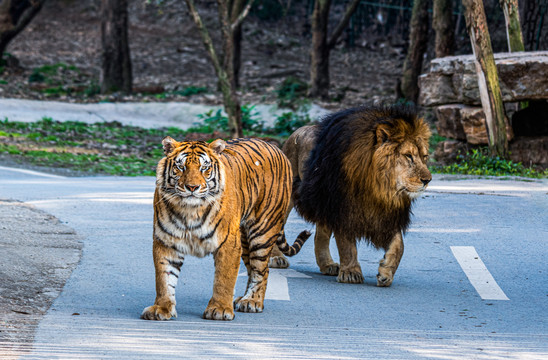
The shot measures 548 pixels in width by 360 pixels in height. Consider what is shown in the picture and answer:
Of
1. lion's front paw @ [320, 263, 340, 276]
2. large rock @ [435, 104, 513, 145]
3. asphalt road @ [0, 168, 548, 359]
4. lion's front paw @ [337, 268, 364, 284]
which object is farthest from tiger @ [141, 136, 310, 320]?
large rock @ [435, 104, 513, 145]

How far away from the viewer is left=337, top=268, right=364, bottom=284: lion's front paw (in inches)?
265

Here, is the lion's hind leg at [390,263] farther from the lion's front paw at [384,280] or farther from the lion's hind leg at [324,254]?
the lion's hind leg at [324,254]

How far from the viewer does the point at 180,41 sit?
116 feet

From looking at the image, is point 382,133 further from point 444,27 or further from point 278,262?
point 444,27

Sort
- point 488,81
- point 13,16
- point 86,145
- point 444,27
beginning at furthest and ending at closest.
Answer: point 13,16 < point 444,27 < point 86,145 < point 488,81

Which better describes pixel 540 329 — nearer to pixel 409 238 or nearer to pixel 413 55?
pixel 409 238

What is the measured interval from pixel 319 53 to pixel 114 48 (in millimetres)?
6441

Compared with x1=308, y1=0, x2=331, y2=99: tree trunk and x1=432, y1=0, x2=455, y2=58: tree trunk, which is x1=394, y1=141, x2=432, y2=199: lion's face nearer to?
x1=432, y1=0, x2=455, y2=58: tree trunk

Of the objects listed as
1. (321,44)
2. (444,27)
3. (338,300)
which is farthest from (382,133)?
(321,44)

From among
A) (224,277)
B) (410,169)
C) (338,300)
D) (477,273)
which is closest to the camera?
(224,277)

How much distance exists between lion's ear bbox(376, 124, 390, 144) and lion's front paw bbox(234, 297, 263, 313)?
1.76m

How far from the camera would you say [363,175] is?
21.9ft

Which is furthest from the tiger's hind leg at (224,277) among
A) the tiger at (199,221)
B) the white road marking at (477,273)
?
the white road marking at (477,273)

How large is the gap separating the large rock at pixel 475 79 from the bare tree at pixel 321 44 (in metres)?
8.61
